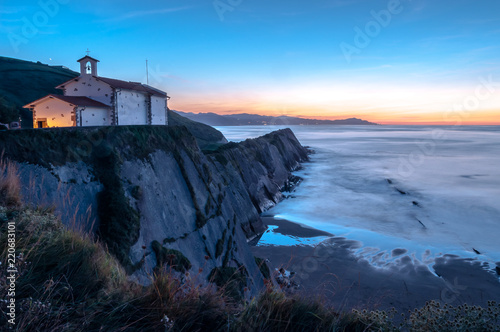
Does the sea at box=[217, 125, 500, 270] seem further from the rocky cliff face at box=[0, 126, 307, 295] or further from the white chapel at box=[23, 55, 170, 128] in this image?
the white chapel at box=[23, 55, 170, 128]

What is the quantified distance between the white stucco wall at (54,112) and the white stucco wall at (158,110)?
746 centimetres

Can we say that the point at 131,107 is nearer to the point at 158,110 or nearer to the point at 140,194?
the point at 158,110

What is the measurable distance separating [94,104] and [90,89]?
→ 2.87 m

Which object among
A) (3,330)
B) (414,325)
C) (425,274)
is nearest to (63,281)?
(3,330)

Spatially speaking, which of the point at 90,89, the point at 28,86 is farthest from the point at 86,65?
the point at 28,86

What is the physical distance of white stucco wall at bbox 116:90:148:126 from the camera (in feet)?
77.2

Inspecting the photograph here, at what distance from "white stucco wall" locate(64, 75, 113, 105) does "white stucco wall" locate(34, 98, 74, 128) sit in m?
3.16

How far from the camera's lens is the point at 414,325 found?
11.6 feet

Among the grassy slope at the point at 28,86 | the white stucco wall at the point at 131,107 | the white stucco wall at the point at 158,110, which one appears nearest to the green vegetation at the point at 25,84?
the grassy slope at the point at 28,86

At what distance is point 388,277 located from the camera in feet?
44.1

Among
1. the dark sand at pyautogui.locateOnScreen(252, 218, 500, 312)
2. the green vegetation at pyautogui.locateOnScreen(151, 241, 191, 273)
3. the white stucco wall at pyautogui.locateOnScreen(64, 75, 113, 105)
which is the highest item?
the white stucco wall at pyautogui.locateOnScreen(64, 75, 113, 105)

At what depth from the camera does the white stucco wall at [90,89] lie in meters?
23.2

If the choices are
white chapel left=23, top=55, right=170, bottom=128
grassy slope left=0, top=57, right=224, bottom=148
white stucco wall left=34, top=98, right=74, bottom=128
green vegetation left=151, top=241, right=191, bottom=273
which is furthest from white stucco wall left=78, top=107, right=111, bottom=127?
grassy slope left=0, top=57, right=224, bottom=148

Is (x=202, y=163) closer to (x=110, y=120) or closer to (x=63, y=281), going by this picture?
(x=63, y=281)
